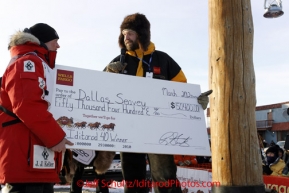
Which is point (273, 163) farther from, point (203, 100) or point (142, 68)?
point (142, 68)

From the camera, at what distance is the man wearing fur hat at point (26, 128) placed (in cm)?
292

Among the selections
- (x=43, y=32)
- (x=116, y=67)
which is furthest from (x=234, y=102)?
(x=43, y=32)

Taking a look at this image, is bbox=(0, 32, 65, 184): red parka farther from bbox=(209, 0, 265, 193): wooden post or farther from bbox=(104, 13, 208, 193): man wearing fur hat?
bbox=(209, 0, 265, 193): wooden post

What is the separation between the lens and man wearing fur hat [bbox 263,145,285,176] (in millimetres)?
8727

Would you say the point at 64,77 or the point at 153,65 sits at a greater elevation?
the point at 153,65

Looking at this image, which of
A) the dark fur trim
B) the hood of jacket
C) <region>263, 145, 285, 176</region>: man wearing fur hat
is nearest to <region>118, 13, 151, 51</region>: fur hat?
the hood of jacket

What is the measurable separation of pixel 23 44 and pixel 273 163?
7.14 metres

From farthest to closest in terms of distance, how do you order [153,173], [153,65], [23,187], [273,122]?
[273,122]
[153,65]
[153,173]
[23,187]

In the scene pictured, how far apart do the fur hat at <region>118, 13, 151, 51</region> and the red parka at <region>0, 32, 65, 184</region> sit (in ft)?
5.16

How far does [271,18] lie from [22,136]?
5.62m

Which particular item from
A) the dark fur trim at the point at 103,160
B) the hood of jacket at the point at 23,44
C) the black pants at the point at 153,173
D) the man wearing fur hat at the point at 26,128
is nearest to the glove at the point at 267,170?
the dark fur trim at the point at 103,160

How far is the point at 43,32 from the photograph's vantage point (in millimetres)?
3381

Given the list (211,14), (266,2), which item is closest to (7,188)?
(211,14)

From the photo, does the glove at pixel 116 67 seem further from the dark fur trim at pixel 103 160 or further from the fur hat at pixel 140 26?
the dark fur trim at pixel 103 160
